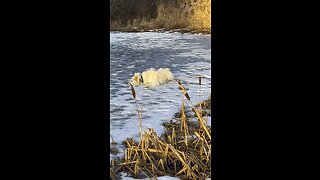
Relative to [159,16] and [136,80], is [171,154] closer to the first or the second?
[136,80]

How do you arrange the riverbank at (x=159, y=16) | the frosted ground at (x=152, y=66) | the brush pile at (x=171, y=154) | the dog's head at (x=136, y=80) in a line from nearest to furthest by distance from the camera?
the brush pile at (x=171, y=154), the frosted ground at (x=152, y=66), the dog's head at (x=136, y=80), the riverbank at (x=159, y=16)

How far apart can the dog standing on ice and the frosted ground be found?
0.08 ft

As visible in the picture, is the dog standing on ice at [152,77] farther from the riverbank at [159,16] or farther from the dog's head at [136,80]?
the riverbank at [159,16]

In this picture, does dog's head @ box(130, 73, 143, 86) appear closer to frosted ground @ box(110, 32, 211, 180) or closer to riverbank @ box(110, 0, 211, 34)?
frosted ground @ box(110, 32, 211, 180)

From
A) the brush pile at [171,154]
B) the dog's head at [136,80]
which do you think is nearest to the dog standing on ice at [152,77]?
the dog's head at [136,80]

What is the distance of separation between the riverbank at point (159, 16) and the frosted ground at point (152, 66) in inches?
1.3

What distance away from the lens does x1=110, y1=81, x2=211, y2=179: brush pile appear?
1161 millimetres

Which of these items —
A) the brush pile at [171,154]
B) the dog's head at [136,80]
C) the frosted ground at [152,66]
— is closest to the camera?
the brush pile at [171,154]

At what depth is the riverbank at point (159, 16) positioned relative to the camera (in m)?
1.57

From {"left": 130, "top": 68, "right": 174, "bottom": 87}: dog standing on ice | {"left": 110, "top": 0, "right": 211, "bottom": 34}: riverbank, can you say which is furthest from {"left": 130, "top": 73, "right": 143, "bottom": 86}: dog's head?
{"left": 110, "top": 0, "right": 211, "bottom": 34}: riverbank

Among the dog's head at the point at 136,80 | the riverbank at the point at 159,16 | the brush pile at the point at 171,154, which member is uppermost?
the riverbank at the point at 159,16
